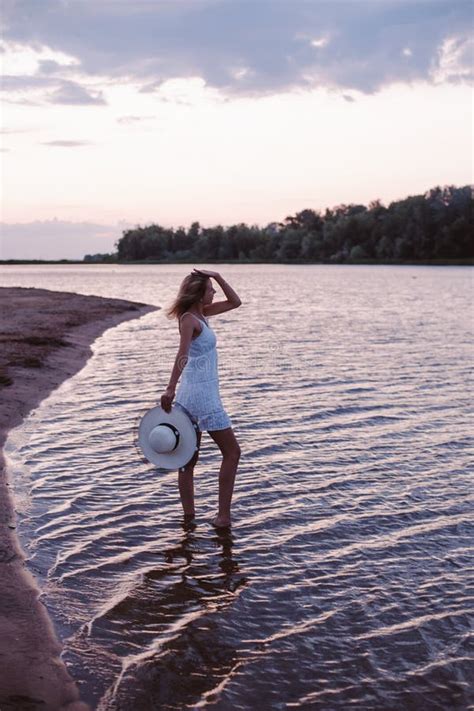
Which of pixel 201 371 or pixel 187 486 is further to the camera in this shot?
pixel 187 486

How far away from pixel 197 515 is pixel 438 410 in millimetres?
7199

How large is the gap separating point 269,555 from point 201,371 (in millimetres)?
1771

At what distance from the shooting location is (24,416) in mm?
13375

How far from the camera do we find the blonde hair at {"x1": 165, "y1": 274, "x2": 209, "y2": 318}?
23.4 feet

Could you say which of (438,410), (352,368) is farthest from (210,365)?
Result: (352,368)

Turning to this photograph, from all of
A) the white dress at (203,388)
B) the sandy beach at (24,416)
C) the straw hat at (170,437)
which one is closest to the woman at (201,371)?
the white dress at (203,388)

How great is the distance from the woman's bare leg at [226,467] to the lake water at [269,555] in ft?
0.54

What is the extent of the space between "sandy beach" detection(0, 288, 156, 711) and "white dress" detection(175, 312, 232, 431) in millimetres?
1996

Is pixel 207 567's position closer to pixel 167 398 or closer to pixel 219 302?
pixel 167 398

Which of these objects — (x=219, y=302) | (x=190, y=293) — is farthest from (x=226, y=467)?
(x=190, y=293)

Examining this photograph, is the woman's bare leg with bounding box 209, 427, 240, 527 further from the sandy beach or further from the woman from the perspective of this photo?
the sandy beach

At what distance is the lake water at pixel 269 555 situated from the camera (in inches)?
201

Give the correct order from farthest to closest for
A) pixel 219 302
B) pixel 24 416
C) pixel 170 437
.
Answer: pixel 24 416 → pixel 219 302 → pixel 170 437

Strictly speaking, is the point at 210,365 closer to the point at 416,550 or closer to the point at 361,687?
the point at 416,550
